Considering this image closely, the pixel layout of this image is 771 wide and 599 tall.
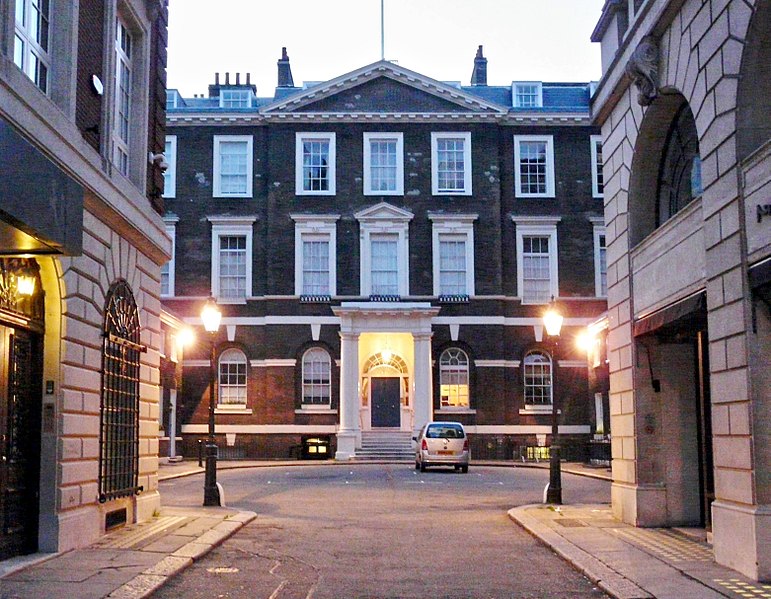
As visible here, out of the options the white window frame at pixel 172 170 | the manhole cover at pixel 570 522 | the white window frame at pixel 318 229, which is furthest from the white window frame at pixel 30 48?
the white window frame at pixel 172 170

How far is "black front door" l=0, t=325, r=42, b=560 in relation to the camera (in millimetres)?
11633

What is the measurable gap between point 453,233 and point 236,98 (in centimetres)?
1180

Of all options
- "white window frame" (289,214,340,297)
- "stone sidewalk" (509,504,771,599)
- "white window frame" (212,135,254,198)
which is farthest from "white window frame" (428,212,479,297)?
"stone sidewalk" (509,504,771,599)

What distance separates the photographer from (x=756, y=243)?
35.6 feet

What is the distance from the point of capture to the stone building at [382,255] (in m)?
41.9

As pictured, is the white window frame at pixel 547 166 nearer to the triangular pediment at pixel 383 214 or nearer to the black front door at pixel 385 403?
the triangular pediment at pixel 383 214

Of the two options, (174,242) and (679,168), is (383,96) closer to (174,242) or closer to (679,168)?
(174,242)

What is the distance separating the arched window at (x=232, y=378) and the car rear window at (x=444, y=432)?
11.9m

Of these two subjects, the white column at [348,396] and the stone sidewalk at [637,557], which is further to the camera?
the white column at [348,396]

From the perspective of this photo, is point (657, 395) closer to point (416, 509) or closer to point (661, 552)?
point (661, 552)

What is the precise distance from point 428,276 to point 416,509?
23.1m

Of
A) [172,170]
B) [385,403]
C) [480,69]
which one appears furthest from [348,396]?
[480,69]

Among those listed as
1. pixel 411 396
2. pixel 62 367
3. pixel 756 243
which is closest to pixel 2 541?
pixel 62 367

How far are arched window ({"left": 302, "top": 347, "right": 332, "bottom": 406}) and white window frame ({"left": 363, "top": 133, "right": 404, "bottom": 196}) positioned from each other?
6.98 metres
